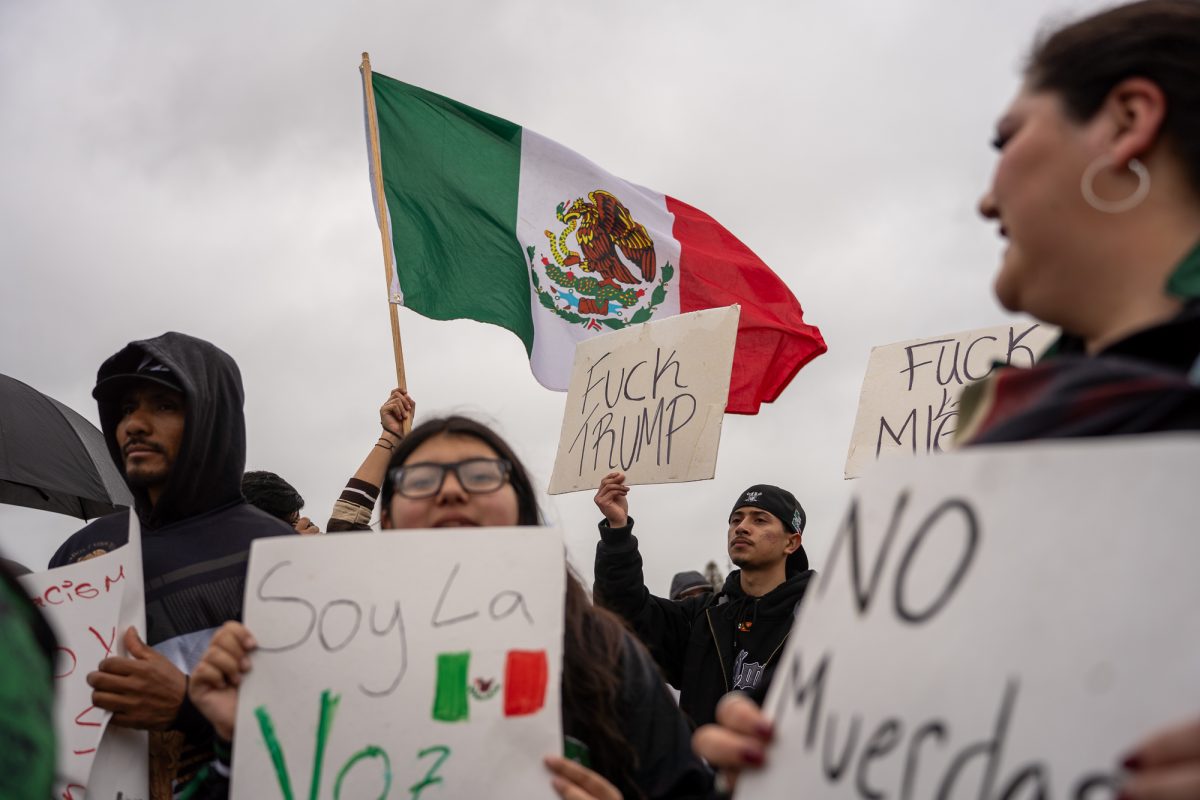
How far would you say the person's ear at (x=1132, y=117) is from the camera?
134cm

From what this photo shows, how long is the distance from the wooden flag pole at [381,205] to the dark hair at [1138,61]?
3.40m

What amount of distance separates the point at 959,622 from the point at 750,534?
453 centimetres

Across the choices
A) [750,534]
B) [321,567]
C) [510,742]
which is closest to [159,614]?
[321,567]

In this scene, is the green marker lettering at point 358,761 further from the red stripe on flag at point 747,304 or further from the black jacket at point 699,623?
the red stripe on flag at point 747,304

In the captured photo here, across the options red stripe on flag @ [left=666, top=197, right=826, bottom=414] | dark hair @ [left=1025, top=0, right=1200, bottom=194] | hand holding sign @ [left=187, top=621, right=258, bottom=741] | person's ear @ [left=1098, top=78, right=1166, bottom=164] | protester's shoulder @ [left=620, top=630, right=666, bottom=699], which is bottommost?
hand holding sign @ [left=187, top=621, right=258, bottom=741]

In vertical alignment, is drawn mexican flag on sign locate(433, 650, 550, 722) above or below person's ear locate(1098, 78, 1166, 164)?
below

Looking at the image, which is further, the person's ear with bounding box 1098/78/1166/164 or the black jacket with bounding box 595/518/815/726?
the black jacket with bounding box 595/518/815/726

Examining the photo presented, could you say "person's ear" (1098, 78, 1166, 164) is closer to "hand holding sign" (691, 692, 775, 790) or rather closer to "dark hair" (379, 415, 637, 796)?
"hand holding sign" (691, 692, 775, 790)

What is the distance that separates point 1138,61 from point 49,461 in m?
7.28

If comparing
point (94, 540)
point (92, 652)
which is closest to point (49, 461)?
point (94, 540)

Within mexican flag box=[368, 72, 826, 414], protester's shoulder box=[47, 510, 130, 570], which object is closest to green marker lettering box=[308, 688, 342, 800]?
protester's shoulder box=[47, 510, 130, 570]

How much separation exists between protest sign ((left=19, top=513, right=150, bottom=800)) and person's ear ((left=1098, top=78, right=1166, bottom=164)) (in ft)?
7.20

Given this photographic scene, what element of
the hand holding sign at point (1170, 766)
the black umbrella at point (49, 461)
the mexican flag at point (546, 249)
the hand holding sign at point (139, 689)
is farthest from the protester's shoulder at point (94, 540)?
the black umbrella at point (49, 461)

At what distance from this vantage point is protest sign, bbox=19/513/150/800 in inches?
95.8
